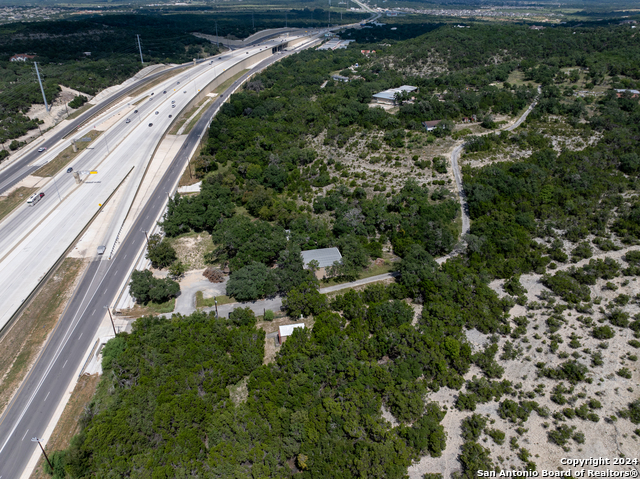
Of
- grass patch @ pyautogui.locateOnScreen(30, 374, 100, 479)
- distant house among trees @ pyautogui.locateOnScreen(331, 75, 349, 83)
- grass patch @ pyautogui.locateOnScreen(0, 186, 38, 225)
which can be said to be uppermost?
distant house among trees @ pyautogui.locateOnScreen(331, 75, 349, 83)

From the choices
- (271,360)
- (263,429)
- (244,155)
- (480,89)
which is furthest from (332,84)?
(263,429)

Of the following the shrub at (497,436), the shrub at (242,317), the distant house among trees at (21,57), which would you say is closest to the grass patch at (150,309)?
the shrub at (242,317)

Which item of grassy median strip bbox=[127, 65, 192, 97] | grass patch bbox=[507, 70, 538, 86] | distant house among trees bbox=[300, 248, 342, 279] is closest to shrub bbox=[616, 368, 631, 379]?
distant house among trees bbox=[300, 248, 342, 279]

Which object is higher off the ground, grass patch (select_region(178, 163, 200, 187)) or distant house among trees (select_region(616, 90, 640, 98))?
distant house among trees (select_region(616, 90, 640, 98))

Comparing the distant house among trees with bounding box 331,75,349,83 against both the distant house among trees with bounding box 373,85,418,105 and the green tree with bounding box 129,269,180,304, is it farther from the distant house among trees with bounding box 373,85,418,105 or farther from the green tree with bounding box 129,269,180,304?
the green tree with bounding box 129,269,180,304

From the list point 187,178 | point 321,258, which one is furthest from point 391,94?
point 321,258
